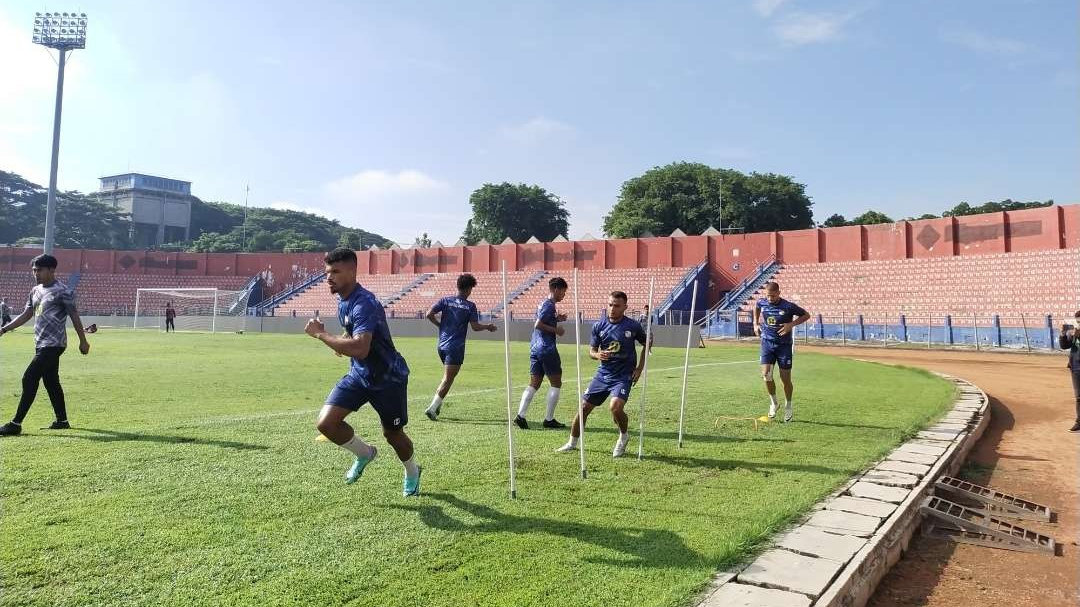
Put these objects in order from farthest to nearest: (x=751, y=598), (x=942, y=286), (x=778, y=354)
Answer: (x=942, y=286) < (x=778, y=354) < (x=751, y=598)

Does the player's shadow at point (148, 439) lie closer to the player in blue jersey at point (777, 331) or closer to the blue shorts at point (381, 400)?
the blue shorts at point (381, 400)

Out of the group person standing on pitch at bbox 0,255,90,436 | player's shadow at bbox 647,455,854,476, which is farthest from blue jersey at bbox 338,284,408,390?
person standing on pitch at bbox 0,255,90,436

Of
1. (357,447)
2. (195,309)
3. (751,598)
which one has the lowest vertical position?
(751,598)

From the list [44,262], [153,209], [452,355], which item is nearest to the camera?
[44,262]

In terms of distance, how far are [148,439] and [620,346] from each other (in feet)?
15.2

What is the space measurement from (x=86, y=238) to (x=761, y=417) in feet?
351

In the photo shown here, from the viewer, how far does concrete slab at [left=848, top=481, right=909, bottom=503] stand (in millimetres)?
4738

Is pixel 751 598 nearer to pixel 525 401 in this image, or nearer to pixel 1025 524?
pixel 1025 524

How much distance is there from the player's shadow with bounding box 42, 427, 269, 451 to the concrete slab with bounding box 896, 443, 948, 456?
6.35 metres

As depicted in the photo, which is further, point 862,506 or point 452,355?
point 452,355

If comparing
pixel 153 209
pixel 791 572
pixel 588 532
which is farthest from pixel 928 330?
pixel 153 209

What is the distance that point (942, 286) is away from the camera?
3189cm

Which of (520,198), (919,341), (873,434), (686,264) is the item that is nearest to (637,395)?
(873,434)

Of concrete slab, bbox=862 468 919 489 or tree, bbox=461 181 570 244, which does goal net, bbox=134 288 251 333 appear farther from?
concrete slab, bbox=862 468 919 489
